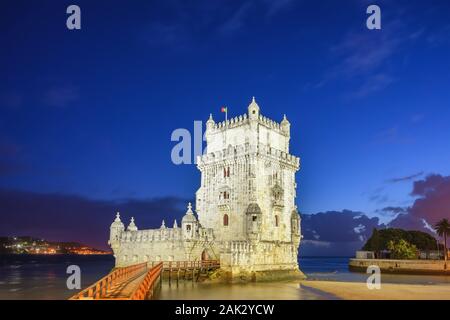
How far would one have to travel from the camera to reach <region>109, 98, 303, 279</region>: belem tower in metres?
50.8

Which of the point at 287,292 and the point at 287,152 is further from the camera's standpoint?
the point at 287,152

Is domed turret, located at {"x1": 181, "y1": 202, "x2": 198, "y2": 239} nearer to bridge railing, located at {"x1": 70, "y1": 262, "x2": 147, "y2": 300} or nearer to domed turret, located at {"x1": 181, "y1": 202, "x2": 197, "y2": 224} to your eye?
domed turret, located at {"x1": 181, "y1": 202, "x2": 197, "y2": 224}

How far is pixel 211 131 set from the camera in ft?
191

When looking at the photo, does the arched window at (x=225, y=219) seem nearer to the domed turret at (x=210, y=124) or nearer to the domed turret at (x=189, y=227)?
the domed turret at (x=189, y=227)

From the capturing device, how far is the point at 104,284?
81.5 feet

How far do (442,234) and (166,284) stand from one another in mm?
67603

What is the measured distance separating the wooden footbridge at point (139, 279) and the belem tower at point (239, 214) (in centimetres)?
204

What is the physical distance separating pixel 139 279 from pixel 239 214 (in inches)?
789

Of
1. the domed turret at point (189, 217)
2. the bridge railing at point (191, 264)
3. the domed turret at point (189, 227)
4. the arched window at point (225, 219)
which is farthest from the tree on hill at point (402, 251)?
the domed turret at point (189, 217)

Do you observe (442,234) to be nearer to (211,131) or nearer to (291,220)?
(291,220)

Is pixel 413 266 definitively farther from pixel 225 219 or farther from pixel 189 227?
pixel 189 227

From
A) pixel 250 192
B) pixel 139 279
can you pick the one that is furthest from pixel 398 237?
pixel 139 279
